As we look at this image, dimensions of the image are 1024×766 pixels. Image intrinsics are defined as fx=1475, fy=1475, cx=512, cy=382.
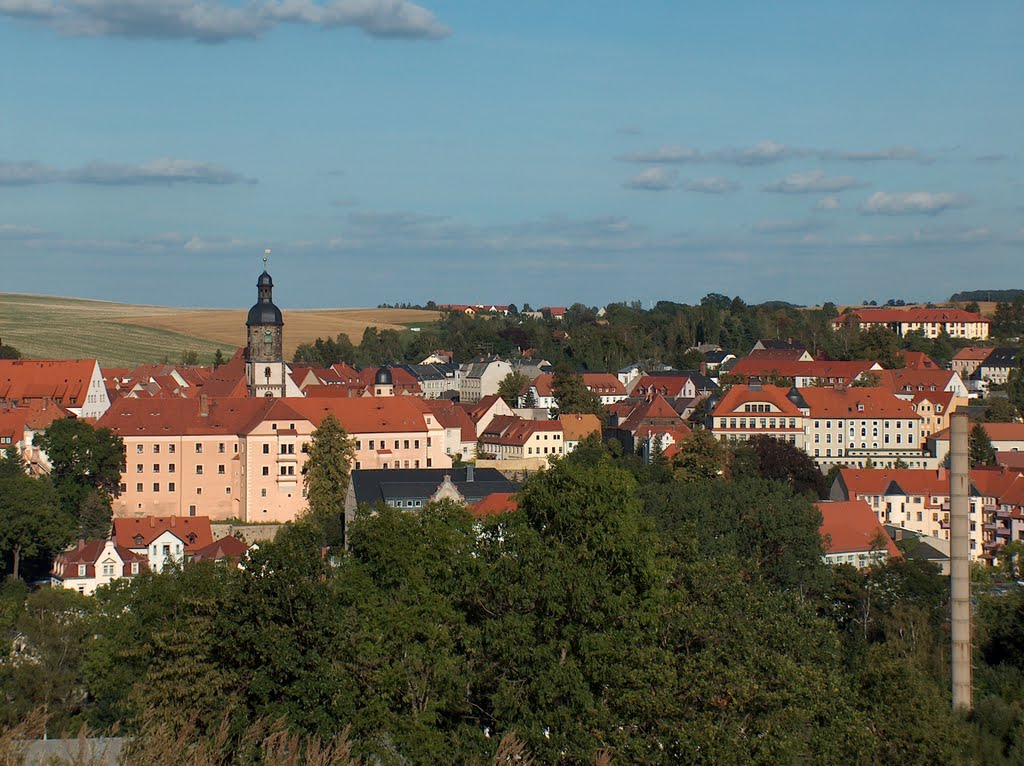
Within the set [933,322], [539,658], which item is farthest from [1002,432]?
[933,322]

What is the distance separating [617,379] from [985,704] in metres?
89.2

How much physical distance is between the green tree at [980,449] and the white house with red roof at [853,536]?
2183cm

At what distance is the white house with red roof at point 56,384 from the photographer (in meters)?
86.6

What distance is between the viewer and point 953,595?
138 feet

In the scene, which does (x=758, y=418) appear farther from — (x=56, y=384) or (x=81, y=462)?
(x=56, y=384)

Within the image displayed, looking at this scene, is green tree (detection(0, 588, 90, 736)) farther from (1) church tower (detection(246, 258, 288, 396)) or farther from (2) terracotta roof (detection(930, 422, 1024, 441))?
(2) terracotta roof (detection(930, 422, 1024, 441))

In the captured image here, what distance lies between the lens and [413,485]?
66438 mm

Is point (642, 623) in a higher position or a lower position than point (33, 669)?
higher

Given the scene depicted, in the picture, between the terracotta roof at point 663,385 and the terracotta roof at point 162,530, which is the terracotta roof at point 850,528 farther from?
the terracotta roof at point 663,385

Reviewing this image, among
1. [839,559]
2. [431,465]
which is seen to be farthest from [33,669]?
[431,465]

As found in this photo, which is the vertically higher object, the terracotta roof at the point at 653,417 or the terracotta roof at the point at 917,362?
the terracotta roof at the point at 917,362

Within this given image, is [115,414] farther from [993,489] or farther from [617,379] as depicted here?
[617,379]

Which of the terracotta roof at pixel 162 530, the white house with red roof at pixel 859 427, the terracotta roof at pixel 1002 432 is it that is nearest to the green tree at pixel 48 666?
the terracotta roof at pixel 162 530

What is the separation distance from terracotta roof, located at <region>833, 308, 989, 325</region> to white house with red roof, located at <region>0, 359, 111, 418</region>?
100184 millimetres
